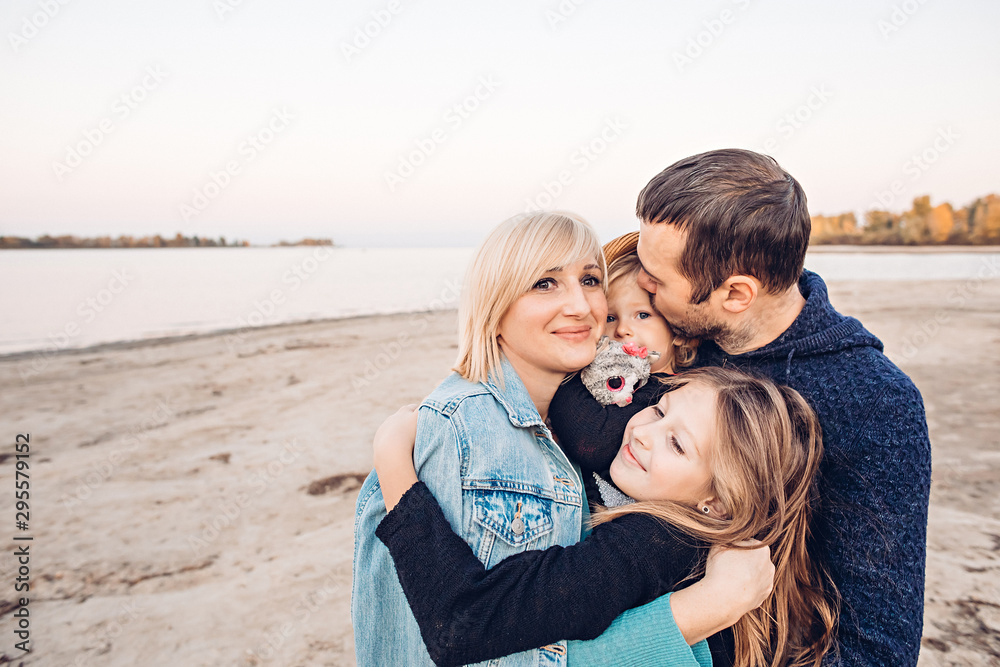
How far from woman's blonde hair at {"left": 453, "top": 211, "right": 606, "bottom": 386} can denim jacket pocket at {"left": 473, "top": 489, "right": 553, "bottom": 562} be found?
0.47 m

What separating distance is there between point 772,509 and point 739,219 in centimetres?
110

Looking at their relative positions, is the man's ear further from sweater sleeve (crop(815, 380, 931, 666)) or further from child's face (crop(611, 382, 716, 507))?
sweater sleeve (crop(815, 380, 931, 666))

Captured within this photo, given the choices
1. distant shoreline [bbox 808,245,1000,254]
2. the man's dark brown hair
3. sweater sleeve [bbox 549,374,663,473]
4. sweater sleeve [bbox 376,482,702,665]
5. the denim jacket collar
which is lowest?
distant shoreline [bbox 808,245,1000,254]

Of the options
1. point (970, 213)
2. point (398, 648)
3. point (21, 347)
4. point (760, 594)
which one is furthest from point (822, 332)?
point (970, 213)

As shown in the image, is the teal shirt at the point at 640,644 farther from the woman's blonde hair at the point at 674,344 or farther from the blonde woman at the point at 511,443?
the woman's blonde hair at the point at 674,344

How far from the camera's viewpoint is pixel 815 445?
1948 mm

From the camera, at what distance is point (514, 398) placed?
7.00 feet

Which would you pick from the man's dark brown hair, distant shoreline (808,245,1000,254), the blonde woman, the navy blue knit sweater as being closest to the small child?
the blonde woman

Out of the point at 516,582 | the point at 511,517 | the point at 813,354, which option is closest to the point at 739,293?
the point at 813,354

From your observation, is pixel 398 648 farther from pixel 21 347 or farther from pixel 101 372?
pixel 21 347

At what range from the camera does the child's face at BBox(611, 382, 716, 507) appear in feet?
6.43

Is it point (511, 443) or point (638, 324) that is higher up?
point (638, 324)

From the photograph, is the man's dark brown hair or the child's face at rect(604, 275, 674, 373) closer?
the man's dark brown hair

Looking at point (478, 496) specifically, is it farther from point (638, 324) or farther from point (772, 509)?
point (638, 324)
